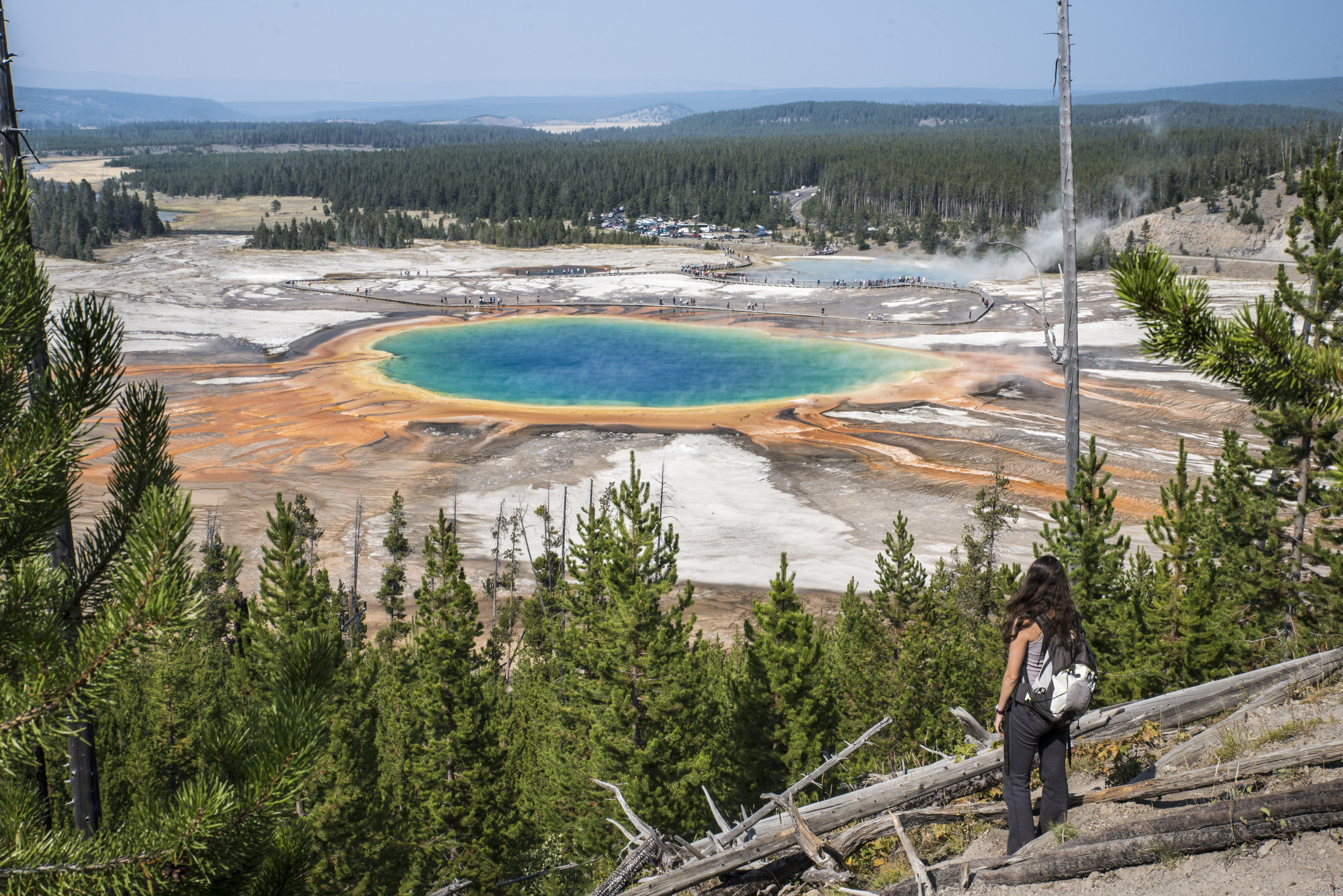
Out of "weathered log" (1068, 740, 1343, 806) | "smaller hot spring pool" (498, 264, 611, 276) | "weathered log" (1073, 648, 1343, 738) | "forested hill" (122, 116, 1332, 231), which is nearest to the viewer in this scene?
"weathered log" (1068, 740, 1343, 806)

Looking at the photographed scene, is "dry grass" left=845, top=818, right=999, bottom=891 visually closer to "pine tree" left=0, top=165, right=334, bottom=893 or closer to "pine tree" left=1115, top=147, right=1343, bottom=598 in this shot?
"pine tree" left=1115, top=147, right=1343, bottom=598

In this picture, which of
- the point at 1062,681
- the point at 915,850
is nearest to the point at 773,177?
the point at 915,850

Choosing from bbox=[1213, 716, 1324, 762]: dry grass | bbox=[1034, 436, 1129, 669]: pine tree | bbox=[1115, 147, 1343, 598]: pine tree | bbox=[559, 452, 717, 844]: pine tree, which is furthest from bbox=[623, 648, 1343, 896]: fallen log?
bbox=[1034, 436, 1129, 669]: pine tree

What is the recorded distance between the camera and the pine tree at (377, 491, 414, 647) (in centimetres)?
2616

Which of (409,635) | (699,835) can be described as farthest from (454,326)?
(699,835)

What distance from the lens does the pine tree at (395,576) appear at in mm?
26156

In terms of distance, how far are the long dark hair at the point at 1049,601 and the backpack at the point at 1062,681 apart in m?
0.04

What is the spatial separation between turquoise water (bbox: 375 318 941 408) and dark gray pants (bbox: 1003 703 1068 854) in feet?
131

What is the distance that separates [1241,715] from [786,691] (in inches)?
349

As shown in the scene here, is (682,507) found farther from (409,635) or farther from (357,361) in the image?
(357,361)

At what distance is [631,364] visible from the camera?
5447 cm

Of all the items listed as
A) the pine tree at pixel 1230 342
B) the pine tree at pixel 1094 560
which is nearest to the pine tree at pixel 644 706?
the pine tree at pixel 1094 560

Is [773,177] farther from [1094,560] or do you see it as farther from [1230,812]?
[1230,812]

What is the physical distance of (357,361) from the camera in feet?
177
